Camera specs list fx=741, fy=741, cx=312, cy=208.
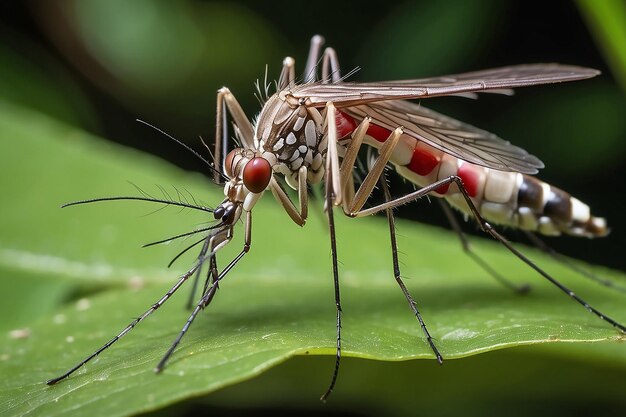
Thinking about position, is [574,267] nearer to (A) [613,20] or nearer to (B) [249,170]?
(A) [613,20]

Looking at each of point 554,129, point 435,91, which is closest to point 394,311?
point 435,91

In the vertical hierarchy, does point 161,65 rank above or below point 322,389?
above

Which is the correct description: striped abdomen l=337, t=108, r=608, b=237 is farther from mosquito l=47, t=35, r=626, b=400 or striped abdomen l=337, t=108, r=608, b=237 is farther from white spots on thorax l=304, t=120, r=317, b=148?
white spots on thorax l=304, t=120, r=317, b=148

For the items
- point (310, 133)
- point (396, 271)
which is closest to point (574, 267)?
point (396, 271)

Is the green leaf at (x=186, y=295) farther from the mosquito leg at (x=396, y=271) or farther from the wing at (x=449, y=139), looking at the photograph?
the wing at (x=449, y=139)

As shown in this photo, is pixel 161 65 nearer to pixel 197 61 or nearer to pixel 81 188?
pixel 197 61

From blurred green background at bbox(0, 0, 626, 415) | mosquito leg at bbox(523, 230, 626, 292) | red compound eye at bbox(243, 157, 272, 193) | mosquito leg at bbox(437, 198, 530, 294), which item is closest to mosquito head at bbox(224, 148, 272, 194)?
red compound eye at bbox(243, 157, 272, 193)
